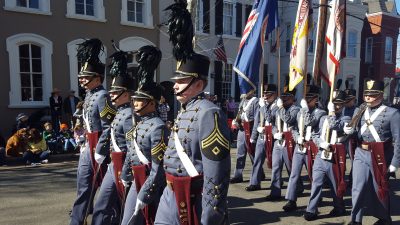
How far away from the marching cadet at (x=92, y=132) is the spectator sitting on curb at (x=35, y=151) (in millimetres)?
6326

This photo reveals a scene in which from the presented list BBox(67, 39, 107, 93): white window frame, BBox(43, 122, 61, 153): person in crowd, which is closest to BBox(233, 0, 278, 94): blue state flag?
BBox(43, 122, 61, 153): person in crowd

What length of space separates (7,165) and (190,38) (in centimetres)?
941

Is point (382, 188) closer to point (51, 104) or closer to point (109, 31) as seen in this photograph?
point (51, 104)

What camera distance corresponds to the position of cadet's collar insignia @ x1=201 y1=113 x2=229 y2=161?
295 cm

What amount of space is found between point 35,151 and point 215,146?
30.6ft

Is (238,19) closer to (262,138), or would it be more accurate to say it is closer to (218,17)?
(218,17)

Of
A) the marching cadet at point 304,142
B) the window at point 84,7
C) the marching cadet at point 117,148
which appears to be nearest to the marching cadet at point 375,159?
the marching cadet at point 304,142

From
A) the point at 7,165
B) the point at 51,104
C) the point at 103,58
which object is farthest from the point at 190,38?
the point at 103,58

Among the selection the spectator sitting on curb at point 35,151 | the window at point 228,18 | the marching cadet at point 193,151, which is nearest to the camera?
the marching cadet at point 193,151

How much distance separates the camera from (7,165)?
10820 millimetres

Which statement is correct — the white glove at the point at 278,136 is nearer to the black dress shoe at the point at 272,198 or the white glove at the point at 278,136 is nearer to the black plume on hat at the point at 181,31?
the black dress shoe at the point at 272,198

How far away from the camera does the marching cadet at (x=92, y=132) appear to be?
194 inches

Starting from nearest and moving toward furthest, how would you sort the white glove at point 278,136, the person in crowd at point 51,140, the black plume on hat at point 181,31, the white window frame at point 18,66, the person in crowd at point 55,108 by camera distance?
the black plume on hat at point 181,31 → the white glove at point 278,136 → the person in crowd at point 51,140 → the white window frame at point 18,66 → the person in crowd at point 55,108

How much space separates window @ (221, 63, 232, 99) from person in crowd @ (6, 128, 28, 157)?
13.0m
